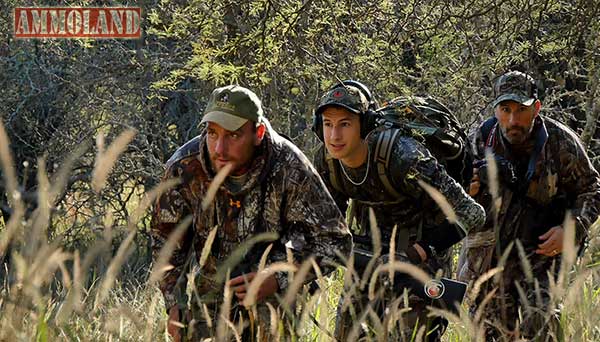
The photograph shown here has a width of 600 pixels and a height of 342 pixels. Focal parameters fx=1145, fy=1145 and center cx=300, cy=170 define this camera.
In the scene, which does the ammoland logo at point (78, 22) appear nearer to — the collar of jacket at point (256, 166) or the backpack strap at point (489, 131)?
the backpack strap at point (489, 131)

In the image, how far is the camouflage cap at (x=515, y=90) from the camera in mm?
6773

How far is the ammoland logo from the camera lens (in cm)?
1064

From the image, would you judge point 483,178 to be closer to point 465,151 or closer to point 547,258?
point 465,151

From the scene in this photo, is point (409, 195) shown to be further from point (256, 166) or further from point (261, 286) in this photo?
point (261, 286)

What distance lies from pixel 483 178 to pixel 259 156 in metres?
1.87

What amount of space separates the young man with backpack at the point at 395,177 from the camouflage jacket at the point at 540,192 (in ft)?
3.32

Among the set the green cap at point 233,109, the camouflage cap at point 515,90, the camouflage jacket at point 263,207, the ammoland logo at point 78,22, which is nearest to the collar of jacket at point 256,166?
the camouflage jacket at point 263,207

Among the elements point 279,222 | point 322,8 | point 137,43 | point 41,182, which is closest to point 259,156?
point 279,222

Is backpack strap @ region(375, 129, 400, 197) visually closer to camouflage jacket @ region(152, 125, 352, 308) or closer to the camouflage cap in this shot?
camouflage jacket @ region(152, 125, 352, 308)

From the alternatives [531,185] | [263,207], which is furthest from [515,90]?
[263,207]

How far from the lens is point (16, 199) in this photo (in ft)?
7.86

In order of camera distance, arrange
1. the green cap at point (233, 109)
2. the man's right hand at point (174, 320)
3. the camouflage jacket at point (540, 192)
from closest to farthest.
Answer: the man's right hand at point (174, 320), the green cap at point (233, 109), the camouflage jacket at point (540, 192)

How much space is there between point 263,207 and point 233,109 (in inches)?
17.3

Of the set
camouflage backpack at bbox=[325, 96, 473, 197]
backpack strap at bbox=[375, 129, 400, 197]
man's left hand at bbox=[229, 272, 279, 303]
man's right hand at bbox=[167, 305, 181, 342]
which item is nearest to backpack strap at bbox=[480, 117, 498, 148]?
camouflage backpack at bbox=[325, 96, 473, 197]
